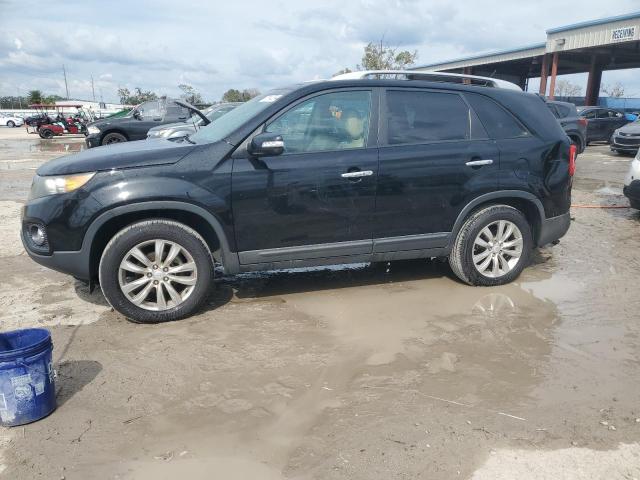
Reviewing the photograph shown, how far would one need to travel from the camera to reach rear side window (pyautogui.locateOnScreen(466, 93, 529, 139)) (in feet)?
15.6

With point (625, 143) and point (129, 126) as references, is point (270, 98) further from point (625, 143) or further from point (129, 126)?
point (625, 143)

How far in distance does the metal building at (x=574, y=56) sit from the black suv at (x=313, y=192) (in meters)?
16.7

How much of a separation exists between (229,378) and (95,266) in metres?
1.61

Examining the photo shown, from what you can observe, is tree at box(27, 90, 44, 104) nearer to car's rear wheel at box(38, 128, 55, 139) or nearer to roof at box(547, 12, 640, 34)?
car's rear wheel at box(38, 128, 55, 139)

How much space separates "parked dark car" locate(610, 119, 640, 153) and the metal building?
17.0 ft

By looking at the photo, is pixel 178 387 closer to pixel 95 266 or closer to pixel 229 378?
pixel 229 378

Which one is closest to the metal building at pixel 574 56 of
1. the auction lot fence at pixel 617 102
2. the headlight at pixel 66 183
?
the auction lot fence at pixel 617 102

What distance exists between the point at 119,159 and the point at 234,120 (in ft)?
3.44

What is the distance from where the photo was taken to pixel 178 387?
127 inches

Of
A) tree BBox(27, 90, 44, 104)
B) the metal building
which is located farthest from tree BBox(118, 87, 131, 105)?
the metal building

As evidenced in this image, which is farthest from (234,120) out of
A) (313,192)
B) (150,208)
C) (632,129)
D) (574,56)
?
(574,56)

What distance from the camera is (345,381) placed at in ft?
10.8

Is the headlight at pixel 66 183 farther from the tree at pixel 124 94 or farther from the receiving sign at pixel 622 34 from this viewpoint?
the tree at pixel 124 94

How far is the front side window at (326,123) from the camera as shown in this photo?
14.0ft
